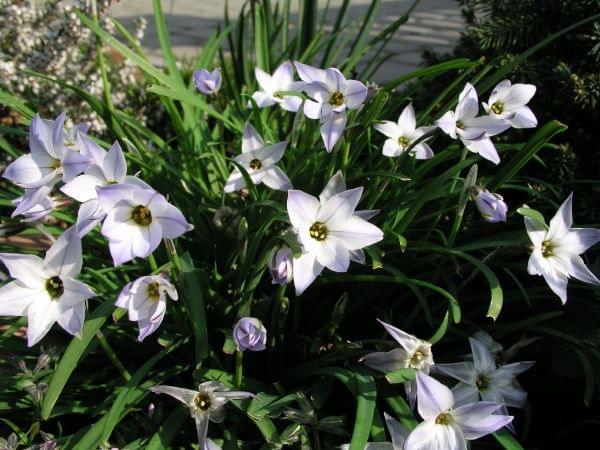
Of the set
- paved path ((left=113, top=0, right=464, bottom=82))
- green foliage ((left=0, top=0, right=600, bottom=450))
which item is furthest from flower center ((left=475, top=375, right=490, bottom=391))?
paved path ((left=113, top=0, right=464, bottom=82))

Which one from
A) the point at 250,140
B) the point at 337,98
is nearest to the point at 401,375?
the point at 337,98

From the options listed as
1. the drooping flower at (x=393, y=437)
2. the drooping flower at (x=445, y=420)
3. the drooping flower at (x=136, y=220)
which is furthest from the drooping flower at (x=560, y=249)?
the drooping flower at (x=136, y=220)

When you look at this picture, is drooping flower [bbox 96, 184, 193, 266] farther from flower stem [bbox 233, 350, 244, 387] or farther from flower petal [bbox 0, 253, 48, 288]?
flower stem [bbox 233, 350, 244, 387]

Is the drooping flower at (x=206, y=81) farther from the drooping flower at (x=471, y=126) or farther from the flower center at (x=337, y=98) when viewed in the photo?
the drooping flower at (x=471, y=126)

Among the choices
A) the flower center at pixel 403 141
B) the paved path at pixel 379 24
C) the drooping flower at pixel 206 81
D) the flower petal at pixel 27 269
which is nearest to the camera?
the flower petal at pixel 27 269

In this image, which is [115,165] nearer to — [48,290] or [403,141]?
[48,290]

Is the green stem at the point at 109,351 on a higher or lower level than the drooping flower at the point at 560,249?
lower

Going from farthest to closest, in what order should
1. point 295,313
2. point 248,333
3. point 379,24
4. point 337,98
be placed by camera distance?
point 379,24 → point 295,313 → point 337,98 → point 248,333
